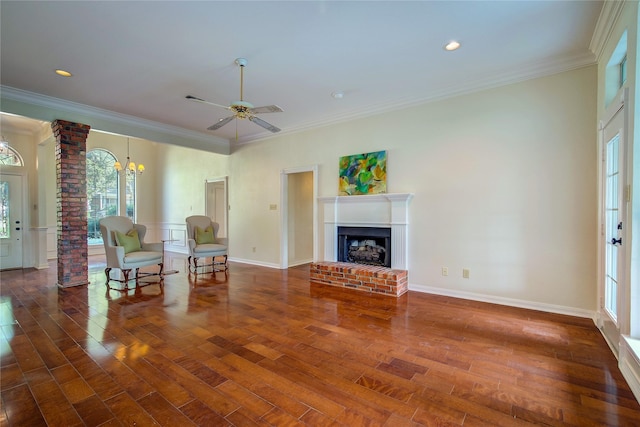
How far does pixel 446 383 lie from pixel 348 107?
402cm

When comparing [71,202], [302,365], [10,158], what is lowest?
[302,365]

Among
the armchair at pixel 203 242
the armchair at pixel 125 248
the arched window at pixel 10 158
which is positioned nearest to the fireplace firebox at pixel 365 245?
the armchair at pixel 203 242

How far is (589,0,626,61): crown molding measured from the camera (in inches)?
92.4

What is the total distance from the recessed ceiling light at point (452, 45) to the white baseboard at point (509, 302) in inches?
117

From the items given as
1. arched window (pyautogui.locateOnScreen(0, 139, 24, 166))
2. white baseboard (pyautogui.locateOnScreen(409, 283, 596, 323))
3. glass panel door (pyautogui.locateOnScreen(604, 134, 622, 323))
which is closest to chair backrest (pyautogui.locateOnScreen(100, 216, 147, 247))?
arched window (pyautogui.locateOnScreen(0, 139, 24, 166))

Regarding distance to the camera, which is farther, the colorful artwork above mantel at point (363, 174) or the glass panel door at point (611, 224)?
the colorful artwork above mantel at point (363, 174)

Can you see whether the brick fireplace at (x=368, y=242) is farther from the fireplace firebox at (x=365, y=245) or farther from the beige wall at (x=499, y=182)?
the beige wall at (x=499, y=182)

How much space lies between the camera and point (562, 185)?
133 inches

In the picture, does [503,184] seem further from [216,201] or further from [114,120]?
[216,201]

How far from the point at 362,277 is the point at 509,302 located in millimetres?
1871

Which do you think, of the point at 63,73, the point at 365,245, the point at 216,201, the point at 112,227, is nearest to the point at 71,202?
the point at 112,227

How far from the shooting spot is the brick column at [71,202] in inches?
179

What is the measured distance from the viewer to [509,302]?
12.0 ft

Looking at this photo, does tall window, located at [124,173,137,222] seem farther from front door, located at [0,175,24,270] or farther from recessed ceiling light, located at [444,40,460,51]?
recessed ceiling light, located at [444,40,460,51]
